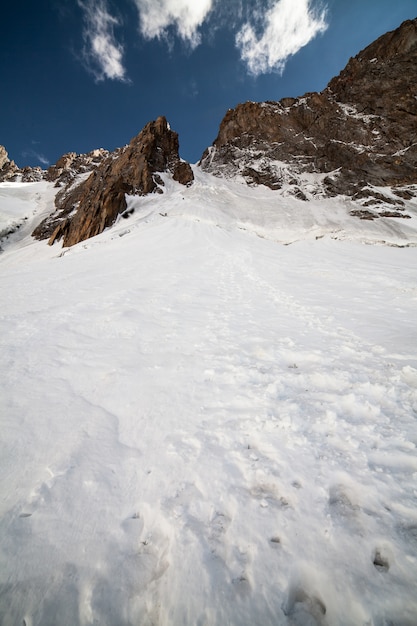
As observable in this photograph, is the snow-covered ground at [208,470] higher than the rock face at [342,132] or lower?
lower

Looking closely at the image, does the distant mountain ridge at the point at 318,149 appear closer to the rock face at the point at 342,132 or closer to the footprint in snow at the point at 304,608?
the rock face at the point at 342,132

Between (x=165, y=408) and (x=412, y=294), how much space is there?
7949mm

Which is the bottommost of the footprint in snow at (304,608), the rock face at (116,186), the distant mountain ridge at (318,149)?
the footprint in snow at (304,608)

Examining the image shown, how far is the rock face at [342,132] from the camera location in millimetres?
50562

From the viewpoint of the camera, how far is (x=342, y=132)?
5762cm

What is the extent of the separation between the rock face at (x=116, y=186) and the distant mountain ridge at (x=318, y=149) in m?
0.24

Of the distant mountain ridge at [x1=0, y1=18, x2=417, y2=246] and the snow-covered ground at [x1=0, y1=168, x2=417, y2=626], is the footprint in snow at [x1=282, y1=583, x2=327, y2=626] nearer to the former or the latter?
the snow-covered ground at [x1=0, y1=168, x2=417, y2=626]

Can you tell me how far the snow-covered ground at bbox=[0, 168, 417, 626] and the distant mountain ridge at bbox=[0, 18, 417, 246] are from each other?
35.9m

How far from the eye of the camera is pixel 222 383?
3371mm

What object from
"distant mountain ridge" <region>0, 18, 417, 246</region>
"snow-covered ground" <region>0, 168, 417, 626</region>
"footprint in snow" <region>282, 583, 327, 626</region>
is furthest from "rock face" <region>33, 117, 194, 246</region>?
"footprint in snow" <region>282, 583, 327, 626</region>

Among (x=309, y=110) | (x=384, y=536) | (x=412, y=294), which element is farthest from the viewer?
(x=309, y=110)

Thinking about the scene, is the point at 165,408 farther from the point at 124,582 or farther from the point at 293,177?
the point at 293,177

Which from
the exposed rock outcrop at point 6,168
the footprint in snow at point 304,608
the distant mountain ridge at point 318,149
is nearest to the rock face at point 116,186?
the distant mountain ridge at point 318,149

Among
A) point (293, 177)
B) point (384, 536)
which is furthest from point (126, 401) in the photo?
point (293, 177)
